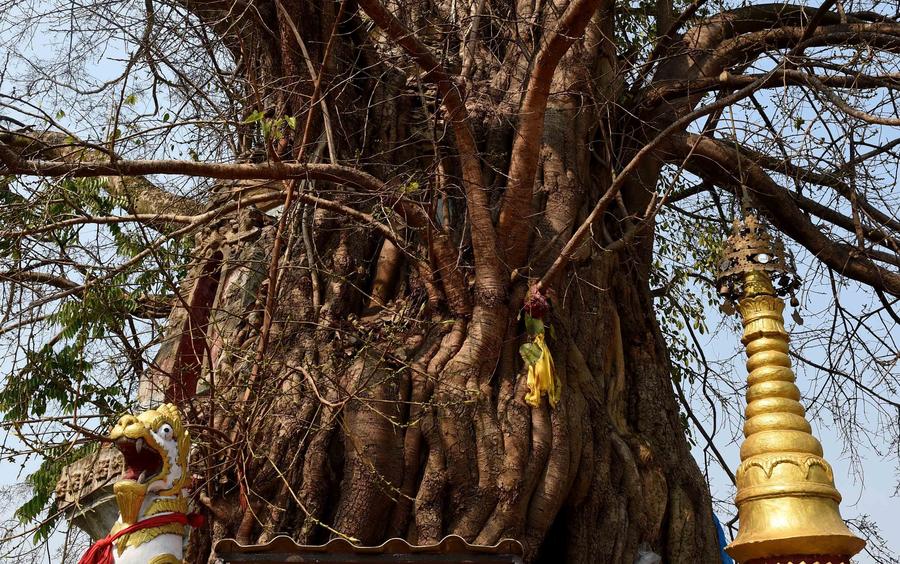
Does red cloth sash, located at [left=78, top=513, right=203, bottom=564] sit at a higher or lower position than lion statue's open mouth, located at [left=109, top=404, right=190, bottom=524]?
lower

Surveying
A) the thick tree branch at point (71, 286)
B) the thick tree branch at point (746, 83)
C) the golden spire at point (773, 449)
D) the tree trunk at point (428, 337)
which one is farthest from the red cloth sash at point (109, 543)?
the thick tree branch at point (746, 83)

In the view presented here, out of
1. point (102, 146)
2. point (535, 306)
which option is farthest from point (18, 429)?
point (535, 306)

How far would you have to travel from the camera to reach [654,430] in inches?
249

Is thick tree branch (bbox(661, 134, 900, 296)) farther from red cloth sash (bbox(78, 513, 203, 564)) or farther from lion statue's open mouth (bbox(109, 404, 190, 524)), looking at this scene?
red cloth sash (bbox(78, 513, 203, 564))

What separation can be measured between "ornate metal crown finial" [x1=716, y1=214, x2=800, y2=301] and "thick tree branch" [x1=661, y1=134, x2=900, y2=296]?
2.00 m

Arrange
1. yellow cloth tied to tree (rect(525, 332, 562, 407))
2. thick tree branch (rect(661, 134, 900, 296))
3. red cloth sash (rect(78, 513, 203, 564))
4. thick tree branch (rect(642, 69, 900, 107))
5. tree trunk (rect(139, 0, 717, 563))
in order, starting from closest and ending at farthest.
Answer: red cloth sash (rect(78, 513, 203, 564)), tree trunk (rect(139, 0, 717, 563)), yellow cloth tied to tree (rect(525, 332, 562, 407)), thick tree branch (rect(642, 69, 900, 107)), thick tree branch (rect(661, 134, 900, 296))

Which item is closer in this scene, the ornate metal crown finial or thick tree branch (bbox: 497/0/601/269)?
the ornate metal crown finial

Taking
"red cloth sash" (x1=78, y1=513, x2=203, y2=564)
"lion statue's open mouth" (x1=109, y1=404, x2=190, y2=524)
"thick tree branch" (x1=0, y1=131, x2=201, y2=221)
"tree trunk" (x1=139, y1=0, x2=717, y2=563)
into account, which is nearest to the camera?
"red cloth sash" (x1=78, y1=513, x2=203, y2=564)

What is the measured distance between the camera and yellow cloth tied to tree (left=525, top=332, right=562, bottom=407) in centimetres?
537

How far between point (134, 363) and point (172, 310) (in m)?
1.35

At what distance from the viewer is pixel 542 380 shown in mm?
5391

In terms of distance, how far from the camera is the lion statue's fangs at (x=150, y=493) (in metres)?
4.29

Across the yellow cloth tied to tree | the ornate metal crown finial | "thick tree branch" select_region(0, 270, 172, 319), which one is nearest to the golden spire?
the ornate metal crown finial

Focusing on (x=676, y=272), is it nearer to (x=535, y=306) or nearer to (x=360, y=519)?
(x=535, y=306)
